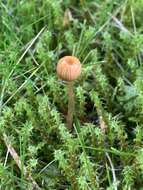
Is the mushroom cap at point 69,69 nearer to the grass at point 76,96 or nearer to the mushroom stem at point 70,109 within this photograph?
the mushroom stem at point 70,109

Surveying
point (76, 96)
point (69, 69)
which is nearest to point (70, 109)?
point (76, 96)

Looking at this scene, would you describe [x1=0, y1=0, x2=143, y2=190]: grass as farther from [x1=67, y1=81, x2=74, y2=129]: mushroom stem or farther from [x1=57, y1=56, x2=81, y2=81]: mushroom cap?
[x1=57, y1=56, x2=81, y2=81]: mushroom cap

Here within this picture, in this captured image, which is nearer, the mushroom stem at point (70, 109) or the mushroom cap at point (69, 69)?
the mushroom cap at point (69, 69)

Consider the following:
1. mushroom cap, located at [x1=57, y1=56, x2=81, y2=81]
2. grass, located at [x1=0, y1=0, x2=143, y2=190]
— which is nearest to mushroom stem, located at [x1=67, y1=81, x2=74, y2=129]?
grass, located at [x1=0, y1=0, x2=143, y2=190]

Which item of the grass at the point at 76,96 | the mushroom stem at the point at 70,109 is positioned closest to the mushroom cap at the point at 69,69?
the mushroom stem at the point at 70,109

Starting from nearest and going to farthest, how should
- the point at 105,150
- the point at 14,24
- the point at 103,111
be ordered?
1. the point at 105,150
2. the point at 103,111
3. the point at 14,24

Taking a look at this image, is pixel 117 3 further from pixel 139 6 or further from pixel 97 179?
pixel 97 179

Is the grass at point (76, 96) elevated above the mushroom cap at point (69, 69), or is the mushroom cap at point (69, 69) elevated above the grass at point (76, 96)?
the mushroom cap at point (69, 69)

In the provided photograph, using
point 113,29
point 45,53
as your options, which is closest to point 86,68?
point 45,53
